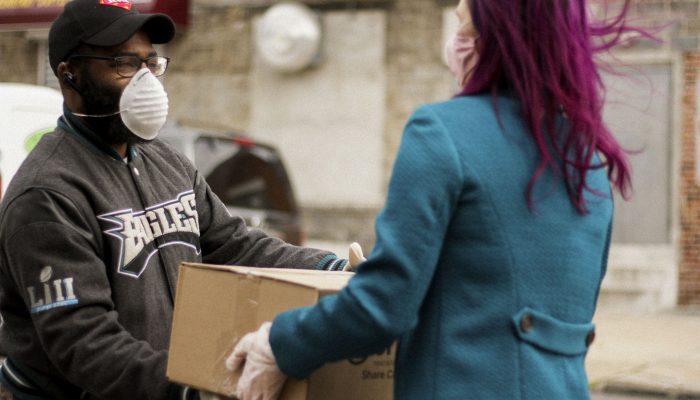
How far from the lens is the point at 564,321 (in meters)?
2.33

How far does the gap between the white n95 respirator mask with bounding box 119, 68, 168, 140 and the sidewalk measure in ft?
20.4

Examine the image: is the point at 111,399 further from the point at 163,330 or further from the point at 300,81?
the point at 300,81

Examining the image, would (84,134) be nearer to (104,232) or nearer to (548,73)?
(104,232)

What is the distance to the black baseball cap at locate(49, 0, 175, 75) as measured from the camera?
2.93 meters

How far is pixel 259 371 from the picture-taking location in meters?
2.35

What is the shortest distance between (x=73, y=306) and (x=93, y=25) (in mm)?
730

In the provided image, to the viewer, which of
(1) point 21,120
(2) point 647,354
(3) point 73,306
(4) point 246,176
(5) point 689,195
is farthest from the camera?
(5) point 689,195

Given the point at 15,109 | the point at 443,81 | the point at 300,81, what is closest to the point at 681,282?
the point at 443,81

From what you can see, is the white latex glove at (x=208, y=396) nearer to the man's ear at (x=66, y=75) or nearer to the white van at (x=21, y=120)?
the man's ear at (x=66, y=75)

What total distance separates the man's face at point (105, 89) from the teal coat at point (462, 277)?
0.89 metres

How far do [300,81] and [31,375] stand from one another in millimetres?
12675

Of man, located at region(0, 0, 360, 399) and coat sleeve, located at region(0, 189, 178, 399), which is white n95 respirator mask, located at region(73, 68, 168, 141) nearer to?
man, located at region(0, 0, 360, 399)

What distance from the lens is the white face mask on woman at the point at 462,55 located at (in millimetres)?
2395

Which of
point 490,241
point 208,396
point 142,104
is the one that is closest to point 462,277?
point 490,241
